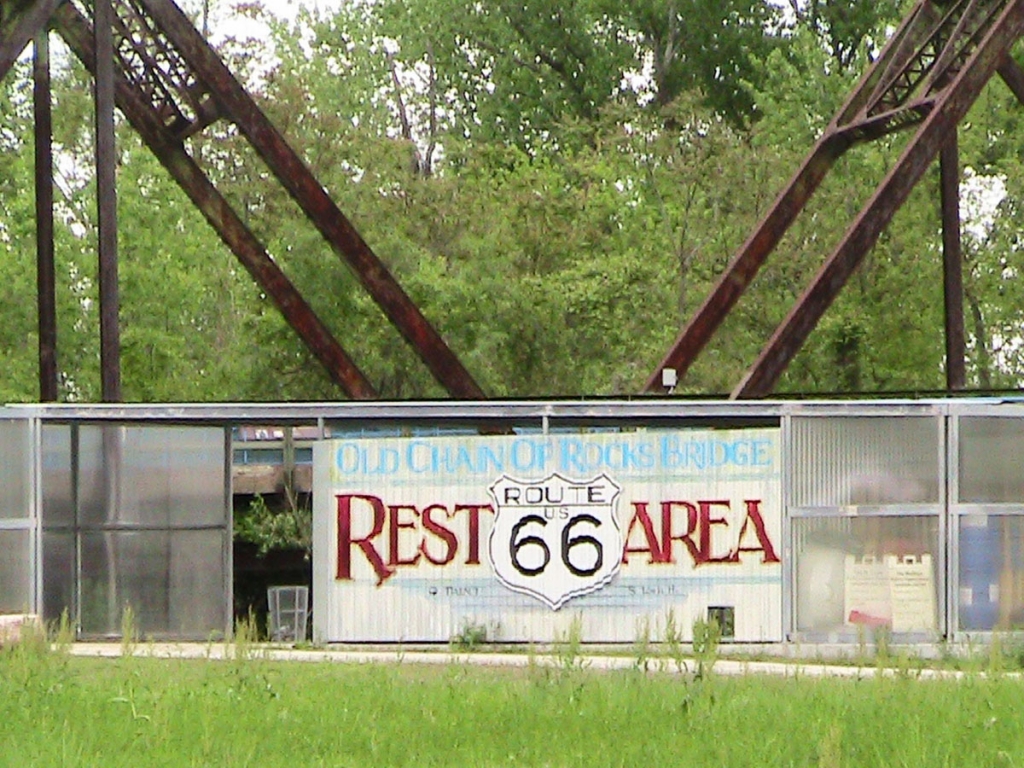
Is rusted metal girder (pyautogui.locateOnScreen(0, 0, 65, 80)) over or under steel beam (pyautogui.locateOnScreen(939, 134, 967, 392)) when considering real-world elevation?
over

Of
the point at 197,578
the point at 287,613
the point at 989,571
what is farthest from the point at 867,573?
the point at 197,578

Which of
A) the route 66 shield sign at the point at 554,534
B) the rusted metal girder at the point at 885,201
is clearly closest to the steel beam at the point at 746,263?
the rusted metal girder at the point at 885,201

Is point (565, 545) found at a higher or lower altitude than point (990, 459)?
lower

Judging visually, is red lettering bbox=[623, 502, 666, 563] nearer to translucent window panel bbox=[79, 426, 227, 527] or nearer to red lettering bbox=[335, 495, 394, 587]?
red lettering bbox=[335, 495, 394, 587]

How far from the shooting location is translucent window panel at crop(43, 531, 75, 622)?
26.5 m

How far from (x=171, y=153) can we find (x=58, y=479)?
5.17 metres

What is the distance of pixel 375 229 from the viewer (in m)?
45.7

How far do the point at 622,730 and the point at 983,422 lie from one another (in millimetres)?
11449

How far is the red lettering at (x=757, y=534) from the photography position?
2595 centimetres

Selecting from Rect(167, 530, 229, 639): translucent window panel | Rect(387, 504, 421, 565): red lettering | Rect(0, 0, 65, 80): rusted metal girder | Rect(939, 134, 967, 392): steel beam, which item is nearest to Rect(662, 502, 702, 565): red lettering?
Rect(387, 504, 421, 565): red lettering

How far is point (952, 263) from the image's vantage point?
3353 centimetres

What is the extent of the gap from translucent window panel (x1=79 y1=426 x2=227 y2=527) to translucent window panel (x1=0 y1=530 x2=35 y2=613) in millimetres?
1387

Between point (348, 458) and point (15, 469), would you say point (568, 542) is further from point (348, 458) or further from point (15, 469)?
point (15, 469)

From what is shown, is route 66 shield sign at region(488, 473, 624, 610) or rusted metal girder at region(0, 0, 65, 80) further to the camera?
rusted metal girder at region(0, 0, 65, 80)
